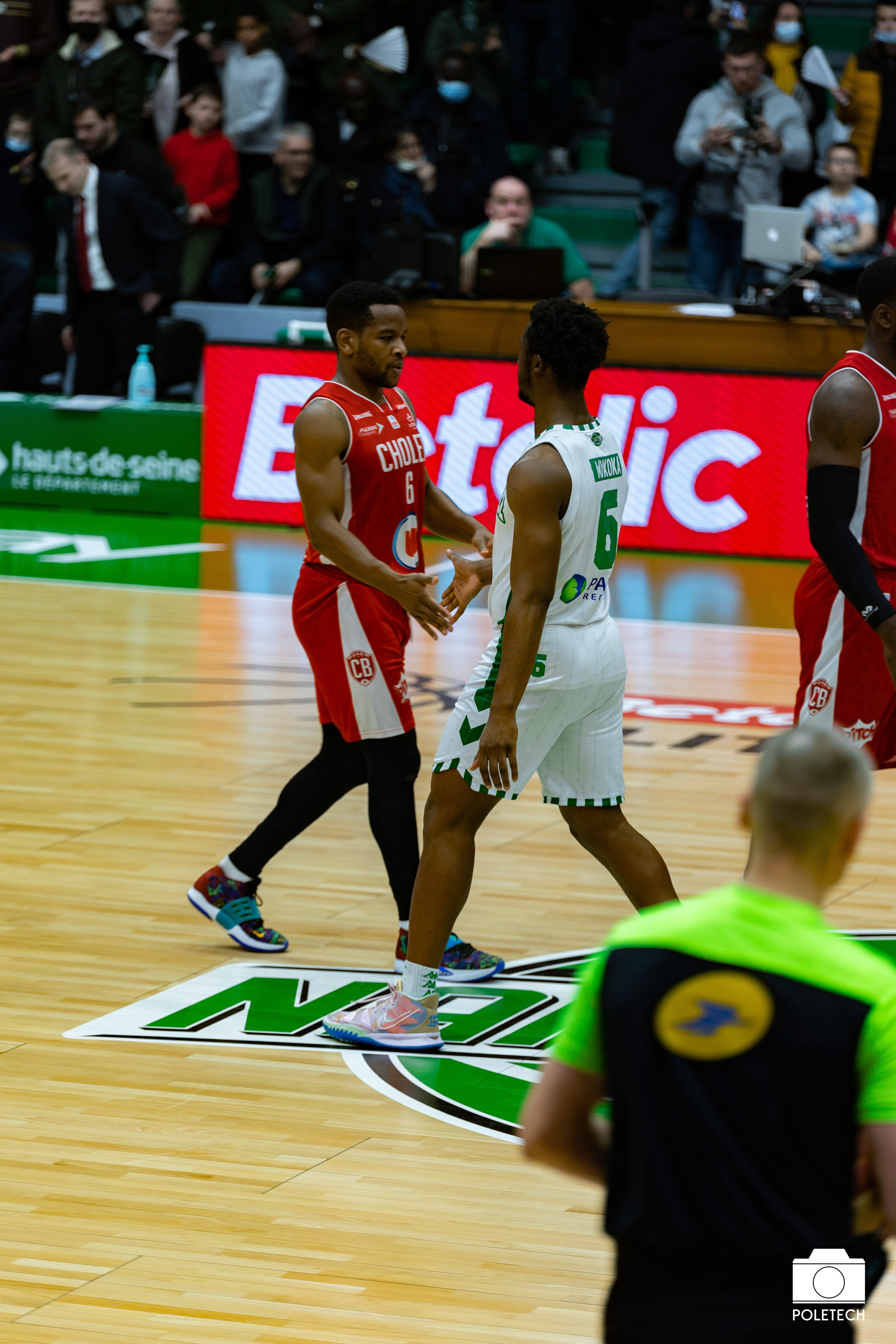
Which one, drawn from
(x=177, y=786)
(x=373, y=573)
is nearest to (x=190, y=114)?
(x=177, y=786)

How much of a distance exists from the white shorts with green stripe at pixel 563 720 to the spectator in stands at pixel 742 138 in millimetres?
11004

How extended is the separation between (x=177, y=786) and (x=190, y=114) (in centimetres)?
1020

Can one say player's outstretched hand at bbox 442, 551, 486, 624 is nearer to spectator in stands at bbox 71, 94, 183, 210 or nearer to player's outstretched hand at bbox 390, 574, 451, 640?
player's outstretched hand at bbox 390, 574, 451, 640

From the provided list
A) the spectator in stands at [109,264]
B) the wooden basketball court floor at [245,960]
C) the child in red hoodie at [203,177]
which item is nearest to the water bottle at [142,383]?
the spectator in stands at [109,264]

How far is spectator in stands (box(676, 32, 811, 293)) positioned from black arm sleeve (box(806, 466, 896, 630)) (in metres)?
10.5

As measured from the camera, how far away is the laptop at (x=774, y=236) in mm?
13969

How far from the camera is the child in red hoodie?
55.1 feet

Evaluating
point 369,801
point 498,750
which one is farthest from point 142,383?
point 498,750

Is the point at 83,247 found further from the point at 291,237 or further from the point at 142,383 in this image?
the point at 291,237

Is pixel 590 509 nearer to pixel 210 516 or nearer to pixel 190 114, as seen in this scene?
pixel 210 516

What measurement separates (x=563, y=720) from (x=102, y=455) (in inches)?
450

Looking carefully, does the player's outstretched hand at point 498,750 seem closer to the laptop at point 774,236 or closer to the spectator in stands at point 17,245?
the laptop at point 774,236

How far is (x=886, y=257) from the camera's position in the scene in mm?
5316

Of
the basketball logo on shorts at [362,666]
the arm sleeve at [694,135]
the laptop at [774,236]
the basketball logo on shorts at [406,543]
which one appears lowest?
the basketball logo on shorts at [362,666]
